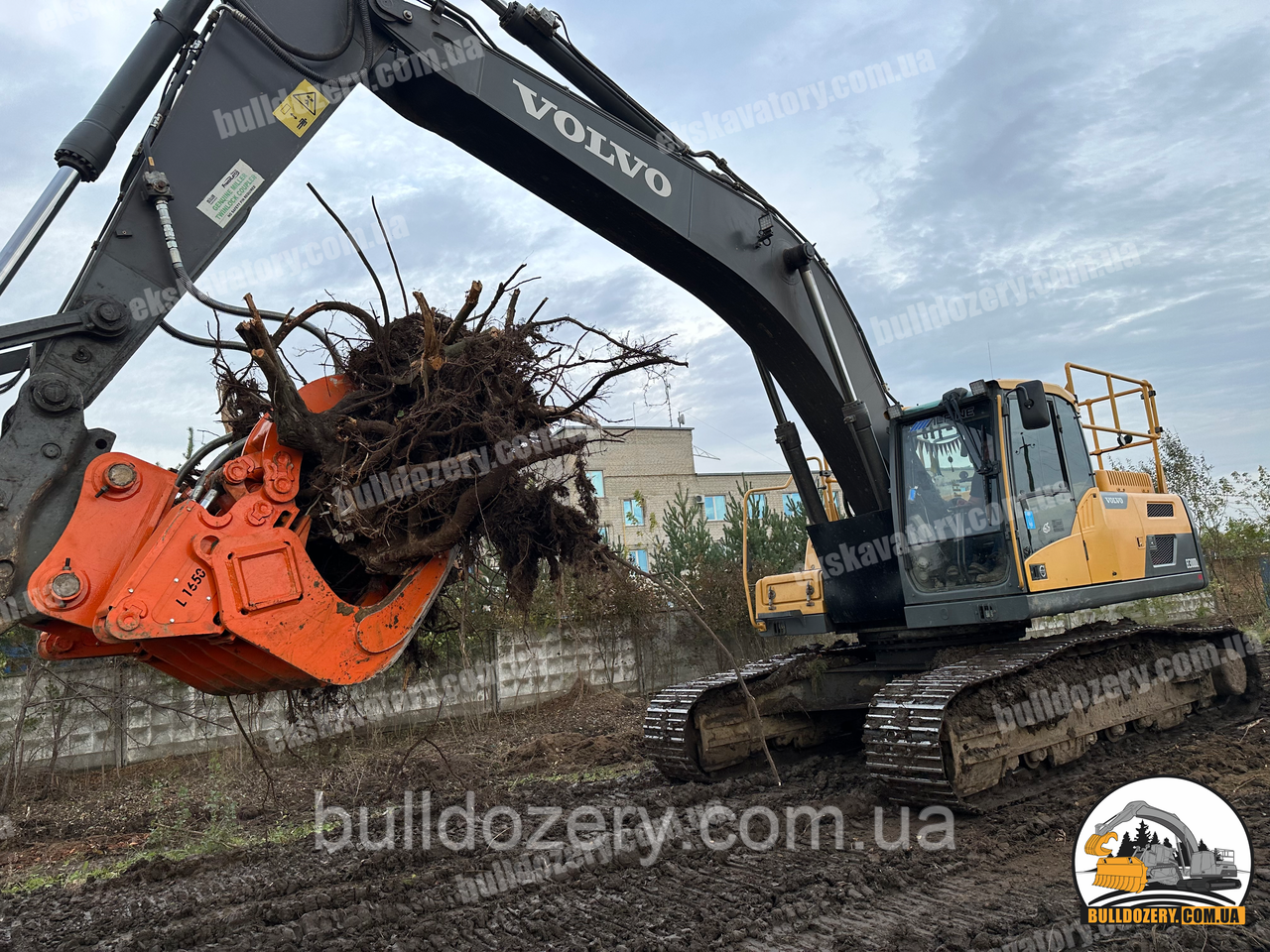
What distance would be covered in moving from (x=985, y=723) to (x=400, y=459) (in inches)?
142

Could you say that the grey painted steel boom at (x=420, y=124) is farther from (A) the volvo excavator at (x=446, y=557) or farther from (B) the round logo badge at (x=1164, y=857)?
(B) the round logo badge at (x=1164, y=857)

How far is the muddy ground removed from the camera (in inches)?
137

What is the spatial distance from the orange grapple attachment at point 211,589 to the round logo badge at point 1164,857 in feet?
8.87

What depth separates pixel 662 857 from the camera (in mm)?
4375

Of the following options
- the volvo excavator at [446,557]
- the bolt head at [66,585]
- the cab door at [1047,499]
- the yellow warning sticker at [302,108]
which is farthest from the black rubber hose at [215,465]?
the cab door at [1047,499]

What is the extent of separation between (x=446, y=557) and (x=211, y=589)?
100cm

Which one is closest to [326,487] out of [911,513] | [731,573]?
[911,513]

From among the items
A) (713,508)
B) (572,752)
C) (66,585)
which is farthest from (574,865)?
(713,508)

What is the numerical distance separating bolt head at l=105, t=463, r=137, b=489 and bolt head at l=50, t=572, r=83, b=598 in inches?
13.2

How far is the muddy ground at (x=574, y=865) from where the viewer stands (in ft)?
11.4

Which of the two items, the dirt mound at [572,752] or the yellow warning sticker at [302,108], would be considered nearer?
the yellow warning sticker at [302,108]

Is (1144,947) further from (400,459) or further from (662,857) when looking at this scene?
(400,459)

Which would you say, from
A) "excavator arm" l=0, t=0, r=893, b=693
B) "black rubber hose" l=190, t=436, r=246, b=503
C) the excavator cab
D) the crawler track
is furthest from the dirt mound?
"black rubber hose" l=190, t=436, r=246, b=503

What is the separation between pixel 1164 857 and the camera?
306 centimetres
